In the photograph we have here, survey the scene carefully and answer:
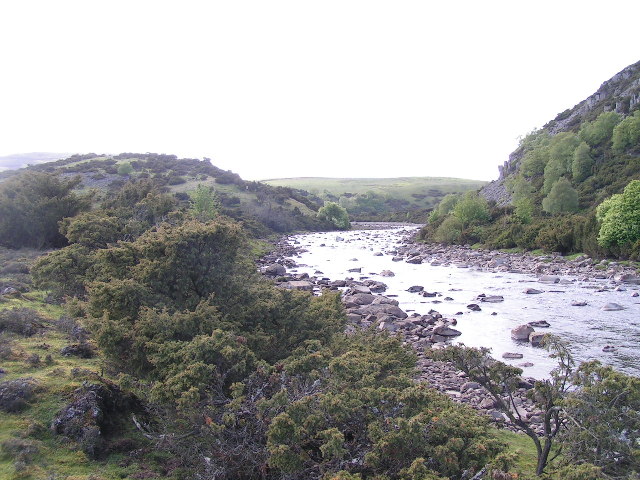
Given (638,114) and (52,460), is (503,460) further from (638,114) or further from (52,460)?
(638,114)

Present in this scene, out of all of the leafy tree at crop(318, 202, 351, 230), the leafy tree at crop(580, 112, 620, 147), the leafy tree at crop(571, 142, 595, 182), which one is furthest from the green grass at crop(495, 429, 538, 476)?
the leafy tree at crop(318, 202, 351, 230)

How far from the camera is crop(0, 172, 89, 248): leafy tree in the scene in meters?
38.7

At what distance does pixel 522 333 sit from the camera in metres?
22.0

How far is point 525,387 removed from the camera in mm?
15914

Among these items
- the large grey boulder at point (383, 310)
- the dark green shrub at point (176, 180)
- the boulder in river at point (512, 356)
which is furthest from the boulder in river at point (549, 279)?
the dark green shrub at point (176, 180)

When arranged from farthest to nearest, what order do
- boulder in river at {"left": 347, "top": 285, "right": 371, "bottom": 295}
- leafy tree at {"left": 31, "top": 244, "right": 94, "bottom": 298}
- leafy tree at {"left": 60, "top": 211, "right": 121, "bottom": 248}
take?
boulder in river at {"left": 347, "top": 285, "right": 371, "bottom": 295}, leafy tree at {"left": 60, "top": 211, "right": 121, "bottom": 248}, leafy tree at {"left": 31, "top": 244, "right": 94, "bottom": 298}

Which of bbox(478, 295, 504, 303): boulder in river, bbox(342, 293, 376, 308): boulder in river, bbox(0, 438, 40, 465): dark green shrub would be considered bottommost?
bbox(342, 293, 376, 308): boulder in river

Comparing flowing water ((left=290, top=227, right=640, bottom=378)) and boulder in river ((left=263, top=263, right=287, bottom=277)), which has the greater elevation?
flowing water ((left=290, top=227, right=640, bottom=378))

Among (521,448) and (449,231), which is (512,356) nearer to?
(521,448)

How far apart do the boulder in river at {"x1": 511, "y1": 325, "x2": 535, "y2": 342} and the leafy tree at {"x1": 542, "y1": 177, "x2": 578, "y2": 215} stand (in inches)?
1708

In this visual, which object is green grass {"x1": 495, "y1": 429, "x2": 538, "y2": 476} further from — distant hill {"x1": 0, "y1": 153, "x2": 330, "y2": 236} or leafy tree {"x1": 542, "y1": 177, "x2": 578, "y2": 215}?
distant hill {"x1": 0, "y1": 153, "x2": 330, "y2": 236}

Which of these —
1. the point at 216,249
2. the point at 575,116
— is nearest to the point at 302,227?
the point at 575,116

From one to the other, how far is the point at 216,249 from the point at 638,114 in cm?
7530

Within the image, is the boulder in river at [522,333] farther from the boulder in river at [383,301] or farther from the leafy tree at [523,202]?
the leafy tree at [523,202]
